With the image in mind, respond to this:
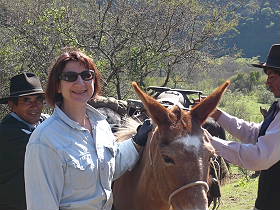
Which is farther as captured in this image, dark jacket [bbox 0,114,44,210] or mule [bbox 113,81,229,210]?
dark jacket [bbox 0,114,44,210]

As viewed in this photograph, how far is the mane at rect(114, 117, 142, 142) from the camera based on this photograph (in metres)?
4.24

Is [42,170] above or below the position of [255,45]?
above

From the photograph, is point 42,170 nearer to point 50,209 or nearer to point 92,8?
point 50,209

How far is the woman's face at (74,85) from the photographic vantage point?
2865 mm

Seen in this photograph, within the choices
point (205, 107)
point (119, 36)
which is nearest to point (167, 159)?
point (205, 107)

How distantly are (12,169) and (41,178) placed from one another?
1.38m

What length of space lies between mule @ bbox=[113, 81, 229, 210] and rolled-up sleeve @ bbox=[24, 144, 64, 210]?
734 mm

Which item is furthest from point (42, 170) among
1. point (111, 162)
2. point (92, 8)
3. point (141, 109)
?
point (92, 8)

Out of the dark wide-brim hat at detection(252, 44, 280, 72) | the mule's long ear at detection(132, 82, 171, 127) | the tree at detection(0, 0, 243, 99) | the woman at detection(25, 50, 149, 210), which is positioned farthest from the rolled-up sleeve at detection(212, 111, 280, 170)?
the tree at detection(0, 0, 243, 99)

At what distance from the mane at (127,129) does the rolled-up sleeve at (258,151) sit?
1.01 metres

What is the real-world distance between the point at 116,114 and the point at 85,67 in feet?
8.29

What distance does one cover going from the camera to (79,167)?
8.85 ft

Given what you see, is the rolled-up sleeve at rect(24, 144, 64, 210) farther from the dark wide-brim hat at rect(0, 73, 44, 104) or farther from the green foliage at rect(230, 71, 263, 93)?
the green foliage at rect(230, 71, 263, 93)

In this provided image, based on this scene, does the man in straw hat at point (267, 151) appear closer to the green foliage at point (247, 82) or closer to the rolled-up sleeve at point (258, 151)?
the rolled-up sleeve at point (258, 151)
